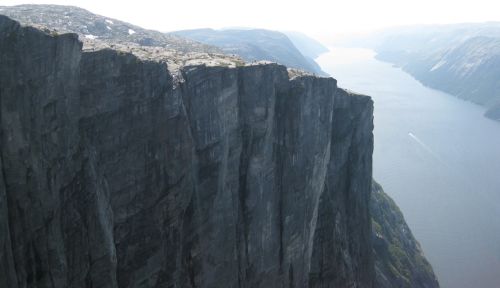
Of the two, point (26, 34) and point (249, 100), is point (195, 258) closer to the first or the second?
point (249, 100)

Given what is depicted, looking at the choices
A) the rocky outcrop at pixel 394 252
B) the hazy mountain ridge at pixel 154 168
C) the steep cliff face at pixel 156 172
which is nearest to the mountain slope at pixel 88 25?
the hazy mountain ridge at pixel 154 168

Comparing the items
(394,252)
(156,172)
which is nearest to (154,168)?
(156,172)

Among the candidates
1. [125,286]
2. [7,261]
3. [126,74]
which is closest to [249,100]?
[126,74]

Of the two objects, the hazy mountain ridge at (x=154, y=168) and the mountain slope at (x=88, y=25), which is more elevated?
the mountain slope at (x=88, y=25)

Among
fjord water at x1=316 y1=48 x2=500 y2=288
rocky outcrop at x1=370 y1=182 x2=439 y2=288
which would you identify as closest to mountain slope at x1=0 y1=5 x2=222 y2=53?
rocky outcrop at x1=370 y1=182 x2=439 y2=288

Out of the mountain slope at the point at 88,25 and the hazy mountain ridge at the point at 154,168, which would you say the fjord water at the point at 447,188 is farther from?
the mountain slope at the point at 88,25

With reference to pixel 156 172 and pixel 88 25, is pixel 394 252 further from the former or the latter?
pixel 156 172

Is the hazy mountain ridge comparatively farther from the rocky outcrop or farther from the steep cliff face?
the rocky outcrop
